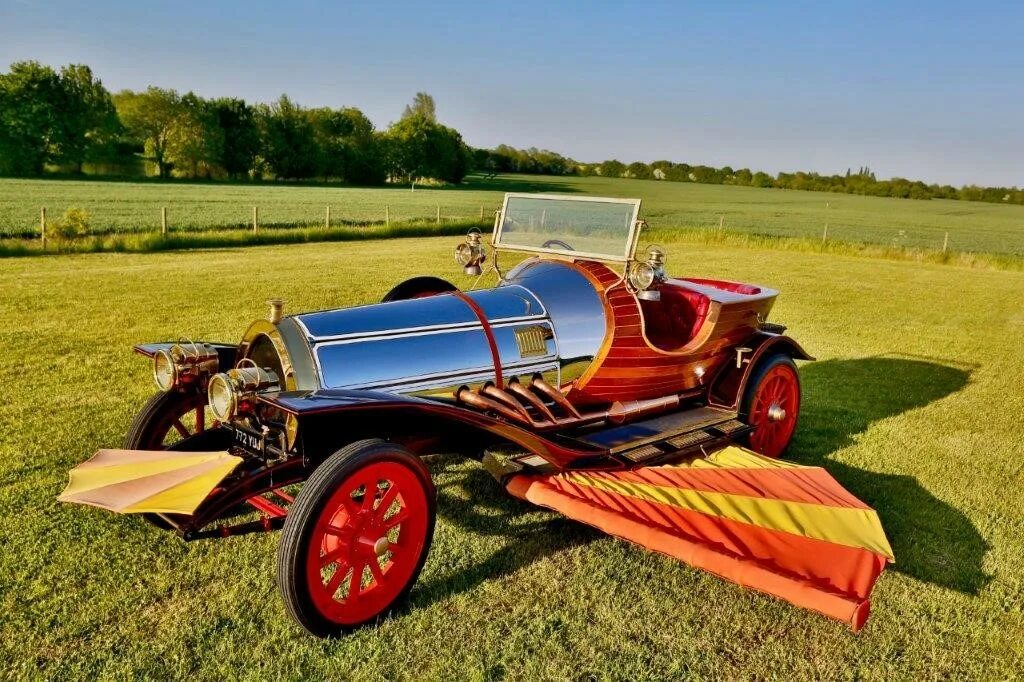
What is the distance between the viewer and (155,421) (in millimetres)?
3787

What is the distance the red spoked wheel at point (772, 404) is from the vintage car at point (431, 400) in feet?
0.06

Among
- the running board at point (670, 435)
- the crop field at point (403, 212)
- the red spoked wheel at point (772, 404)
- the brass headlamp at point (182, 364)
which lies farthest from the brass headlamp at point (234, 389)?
the crop field at point (403, 212)

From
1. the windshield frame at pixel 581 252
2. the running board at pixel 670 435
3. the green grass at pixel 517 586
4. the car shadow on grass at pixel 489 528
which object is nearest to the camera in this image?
the green grass at pixel 517 586

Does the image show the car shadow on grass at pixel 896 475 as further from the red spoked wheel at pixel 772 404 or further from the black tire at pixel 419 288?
the black tire at pixel 419 288

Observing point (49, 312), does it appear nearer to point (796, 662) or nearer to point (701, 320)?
point (701, 320)

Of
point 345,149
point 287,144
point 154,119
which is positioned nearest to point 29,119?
point 154,119

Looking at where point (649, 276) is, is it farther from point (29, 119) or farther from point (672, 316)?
point (29, 119)

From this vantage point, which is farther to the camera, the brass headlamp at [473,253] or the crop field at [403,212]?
the crop field at [403,212]

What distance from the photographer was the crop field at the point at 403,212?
28.6 meters

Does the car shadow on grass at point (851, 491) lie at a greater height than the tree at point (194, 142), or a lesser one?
lesser

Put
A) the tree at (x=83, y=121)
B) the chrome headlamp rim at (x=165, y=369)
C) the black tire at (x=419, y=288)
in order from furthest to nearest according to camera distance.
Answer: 1. the tree at (x=83, y=121)
2. the black tire at (x=419, y=288)
3. the chrome headlamp rim at (x=165, y=369)

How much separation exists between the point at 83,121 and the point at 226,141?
10.7 metres

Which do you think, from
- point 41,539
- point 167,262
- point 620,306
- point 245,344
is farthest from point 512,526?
point 167,262

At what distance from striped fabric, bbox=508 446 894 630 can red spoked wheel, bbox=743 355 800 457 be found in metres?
0.96
